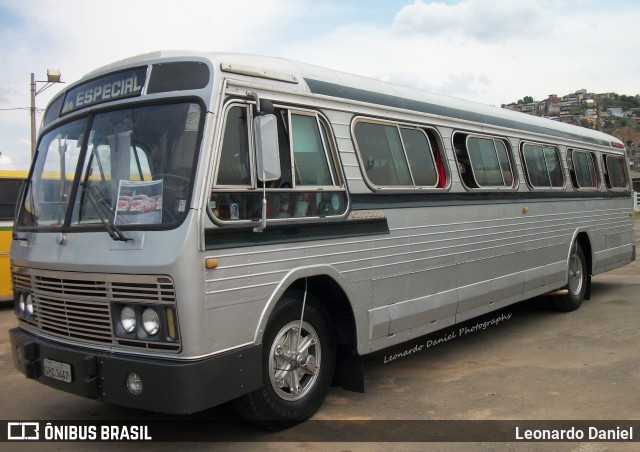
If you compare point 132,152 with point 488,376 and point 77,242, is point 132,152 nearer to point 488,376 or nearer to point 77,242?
point 77,242

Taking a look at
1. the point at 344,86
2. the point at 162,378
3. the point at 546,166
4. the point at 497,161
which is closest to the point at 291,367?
the point at 162,378

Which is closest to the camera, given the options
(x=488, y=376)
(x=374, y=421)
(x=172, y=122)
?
(x=172, y=122)

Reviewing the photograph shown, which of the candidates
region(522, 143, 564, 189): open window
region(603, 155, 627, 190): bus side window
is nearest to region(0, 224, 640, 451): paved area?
region(522, 143, 564, 189): open window

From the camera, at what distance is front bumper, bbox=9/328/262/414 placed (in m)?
3.81

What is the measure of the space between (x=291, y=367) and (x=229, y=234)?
4.12 ft

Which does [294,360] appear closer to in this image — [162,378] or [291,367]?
[291,367]

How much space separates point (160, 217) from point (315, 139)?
1.60m

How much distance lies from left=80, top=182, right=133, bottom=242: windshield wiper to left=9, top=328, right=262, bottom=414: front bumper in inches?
31.5

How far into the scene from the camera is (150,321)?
13.0 feet

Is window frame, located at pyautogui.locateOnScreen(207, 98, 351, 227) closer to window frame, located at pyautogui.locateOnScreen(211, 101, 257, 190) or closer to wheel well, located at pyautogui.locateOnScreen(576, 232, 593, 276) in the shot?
window frame, located at pyautogui.locateOnScreen(211, 101, 257, 190)

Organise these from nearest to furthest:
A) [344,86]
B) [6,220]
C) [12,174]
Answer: [344,86], [6,220], [12,174]

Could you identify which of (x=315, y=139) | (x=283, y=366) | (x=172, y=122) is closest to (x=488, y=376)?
(x=283, y=366)

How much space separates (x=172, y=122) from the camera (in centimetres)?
418

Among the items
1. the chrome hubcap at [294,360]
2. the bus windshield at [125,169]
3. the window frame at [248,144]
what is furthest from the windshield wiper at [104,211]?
the chrome hubcap at [294,360]
